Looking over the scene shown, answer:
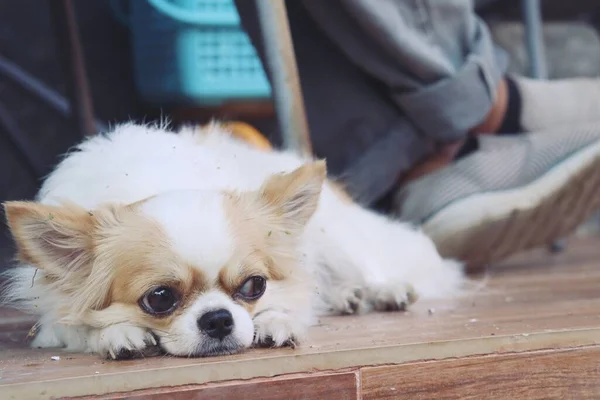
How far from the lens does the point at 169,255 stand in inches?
43.2

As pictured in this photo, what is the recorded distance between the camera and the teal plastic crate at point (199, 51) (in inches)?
89.6

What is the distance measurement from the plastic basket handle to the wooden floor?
1197 millimetres

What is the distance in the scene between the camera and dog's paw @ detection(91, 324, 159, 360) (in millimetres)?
1069

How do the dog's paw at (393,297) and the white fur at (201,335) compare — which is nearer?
the white fur at (201,335)

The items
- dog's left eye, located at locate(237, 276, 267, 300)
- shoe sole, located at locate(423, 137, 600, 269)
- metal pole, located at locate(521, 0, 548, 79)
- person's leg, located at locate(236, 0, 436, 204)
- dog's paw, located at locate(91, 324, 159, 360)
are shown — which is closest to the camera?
dog's paw, located at locate(91, 324, 159, 360)

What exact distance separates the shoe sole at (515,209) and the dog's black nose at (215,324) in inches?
34.3

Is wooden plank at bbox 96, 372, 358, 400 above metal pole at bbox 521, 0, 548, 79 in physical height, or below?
below

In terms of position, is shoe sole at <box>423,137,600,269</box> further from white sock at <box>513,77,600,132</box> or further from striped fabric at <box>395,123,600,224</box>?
white sock at <box>513,77,600,132</box>

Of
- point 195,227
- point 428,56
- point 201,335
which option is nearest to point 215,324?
point 201,335

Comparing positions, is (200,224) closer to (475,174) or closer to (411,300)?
(411,300)

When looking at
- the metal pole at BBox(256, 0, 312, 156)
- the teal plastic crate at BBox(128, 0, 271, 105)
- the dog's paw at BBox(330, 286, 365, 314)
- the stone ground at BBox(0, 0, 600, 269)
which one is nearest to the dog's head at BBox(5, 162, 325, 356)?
the dog's paw at BBox(330, 286, 365, 314)

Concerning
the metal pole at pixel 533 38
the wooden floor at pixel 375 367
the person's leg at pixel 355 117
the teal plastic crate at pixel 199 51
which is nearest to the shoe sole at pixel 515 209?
the person's leg at pixel 355 117

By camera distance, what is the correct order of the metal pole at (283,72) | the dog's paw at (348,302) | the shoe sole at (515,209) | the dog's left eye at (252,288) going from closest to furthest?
the dog's left eye at (252,288) → the dog's paw at (348,302) → the metal pole at (283,72) → the shoe sole at (515,209)

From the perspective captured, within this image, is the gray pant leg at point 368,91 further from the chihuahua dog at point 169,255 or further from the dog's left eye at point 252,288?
the dog's left eye at point 252,288
